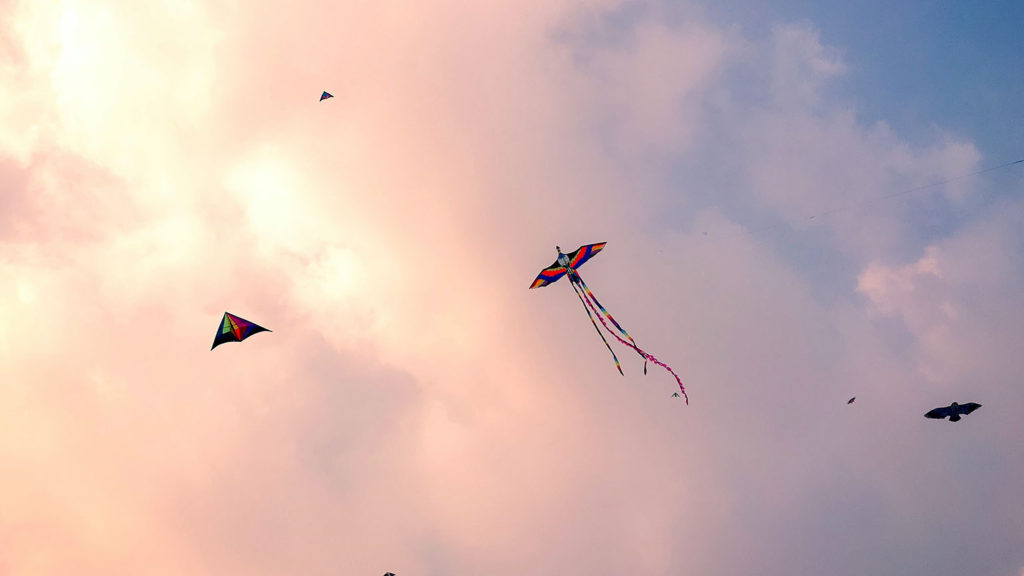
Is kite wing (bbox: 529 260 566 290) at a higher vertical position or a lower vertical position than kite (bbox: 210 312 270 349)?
higher

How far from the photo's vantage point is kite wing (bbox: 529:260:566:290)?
6938cm

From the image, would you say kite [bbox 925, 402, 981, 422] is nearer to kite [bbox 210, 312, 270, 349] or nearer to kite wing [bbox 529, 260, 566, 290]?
kite wing [bbox 529, 260, 566, 290]

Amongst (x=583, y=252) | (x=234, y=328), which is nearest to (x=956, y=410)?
(x=583, y=252)

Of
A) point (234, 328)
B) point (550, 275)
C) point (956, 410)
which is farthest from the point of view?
point (550, 275)

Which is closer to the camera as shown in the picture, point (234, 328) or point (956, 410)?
point (234, 328)

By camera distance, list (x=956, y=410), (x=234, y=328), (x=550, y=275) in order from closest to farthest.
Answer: (x=234, y=328), (x=956, y=410), (x=550, y=275)

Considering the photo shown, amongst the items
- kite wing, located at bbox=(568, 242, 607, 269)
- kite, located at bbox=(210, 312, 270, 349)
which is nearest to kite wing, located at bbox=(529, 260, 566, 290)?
kite wing, located at bbox=(568, 242, 607, 269)

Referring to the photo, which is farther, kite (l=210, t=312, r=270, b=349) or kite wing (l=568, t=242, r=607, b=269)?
kite wing (l=568, t=242, r=607, b=269)

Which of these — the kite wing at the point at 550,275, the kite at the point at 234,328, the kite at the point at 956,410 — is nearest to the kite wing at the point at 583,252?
the kite wing at the point at 550,275

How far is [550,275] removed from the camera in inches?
2761

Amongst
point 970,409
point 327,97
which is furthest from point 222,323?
point 970,409

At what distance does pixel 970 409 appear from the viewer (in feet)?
218

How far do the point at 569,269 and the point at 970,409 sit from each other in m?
45.2

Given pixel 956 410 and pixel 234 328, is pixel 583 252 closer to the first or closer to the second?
pixel 234 328
